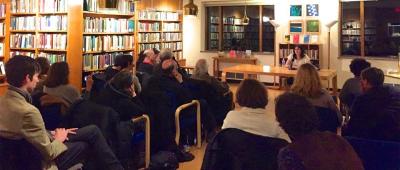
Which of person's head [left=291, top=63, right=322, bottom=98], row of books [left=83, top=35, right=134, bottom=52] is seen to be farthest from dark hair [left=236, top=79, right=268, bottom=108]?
row of books [left=83, top=35, right=134, bottom=52]

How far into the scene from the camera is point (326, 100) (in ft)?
12.0

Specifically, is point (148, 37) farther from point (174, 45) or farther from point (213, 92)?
point (213, 92)

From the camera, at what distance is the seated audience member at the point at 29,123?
2.52m

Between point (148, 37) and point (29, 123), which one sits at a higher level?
point (148, 37)

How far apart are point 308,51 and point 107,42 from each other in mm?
4830

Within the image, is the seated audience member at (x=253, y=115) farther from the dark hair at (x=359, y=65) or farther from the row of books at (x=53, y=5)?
the row of books at (x=53, y=5)

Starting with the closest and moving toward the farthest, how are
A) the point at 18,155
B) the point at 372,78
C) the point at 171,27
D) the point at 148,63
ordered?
1. the point at 18,155
2. the point at 372,78
3. the point at 148,63
4. the point at 171,27

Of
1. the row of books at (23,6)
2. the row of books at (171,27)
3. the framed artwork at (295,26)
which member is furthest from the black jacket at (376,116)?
the row of books at (171,27)

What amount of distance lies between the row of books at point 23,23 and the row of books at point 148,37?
2498mm

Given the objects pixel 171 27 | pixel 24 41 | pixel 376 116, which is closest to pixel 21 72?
pixel 376 116

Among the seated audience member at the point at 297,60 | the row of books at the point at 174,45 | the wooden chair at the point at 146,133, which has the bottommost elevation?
the wooden chair at the point at 146,133

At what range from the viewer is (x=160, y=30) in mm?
10320

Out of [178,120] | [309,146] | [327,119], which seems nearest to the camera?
[309,146]

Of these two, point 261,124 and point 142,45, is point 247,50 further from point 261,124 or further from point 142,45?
point 261,124
